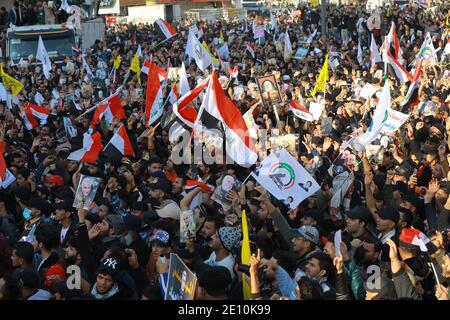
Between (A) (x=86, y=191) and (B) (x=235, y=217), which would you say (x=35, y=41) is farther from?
(B) (x=235, y=217)

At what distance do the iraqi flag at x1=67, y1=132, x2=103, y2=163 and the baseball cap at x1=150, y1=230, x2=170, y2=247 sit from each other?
3782 mm

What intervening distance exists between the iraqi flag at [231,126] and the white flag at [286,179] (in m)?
1.52

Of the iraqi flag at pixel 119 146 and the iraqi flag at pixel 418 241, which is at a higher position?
the iraqi flag at pixel 418 241

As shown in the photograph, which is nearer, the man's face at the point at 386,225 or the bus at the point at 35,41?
the man's face at the point at 386,225

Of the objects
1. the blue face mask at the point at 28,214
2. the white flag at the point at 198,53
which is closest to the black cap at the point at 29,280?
the blue face mask at the point at 28,214

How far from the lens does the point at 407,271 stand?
553 centimetres

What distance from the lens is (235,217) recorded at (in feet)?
22.9

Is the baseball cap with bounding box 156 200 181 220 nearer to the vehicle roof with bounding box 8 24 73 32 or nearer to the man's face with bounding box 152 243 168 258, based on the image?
the man's face with bounding box 152 243 168 258

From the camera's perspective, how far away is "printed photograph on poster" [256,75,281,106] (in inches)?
553

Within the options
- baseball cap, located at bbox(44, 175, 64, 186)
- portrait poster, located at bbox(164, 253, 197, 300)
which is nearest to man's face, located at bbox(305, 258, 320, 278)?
portrait poster, located at bbox(164, 253, 197, 300)

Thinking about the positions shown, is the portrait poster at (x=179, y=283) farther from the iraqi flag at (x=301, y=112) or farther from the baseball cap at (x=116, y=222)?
the iraqi flag at (x=301, y=112)

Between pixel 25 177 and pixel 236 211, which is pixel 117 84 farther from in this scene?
pixel 236 211

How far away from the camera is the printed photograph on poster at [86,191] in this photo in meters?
8.38

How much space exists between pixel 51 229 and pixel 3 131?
6.32m
